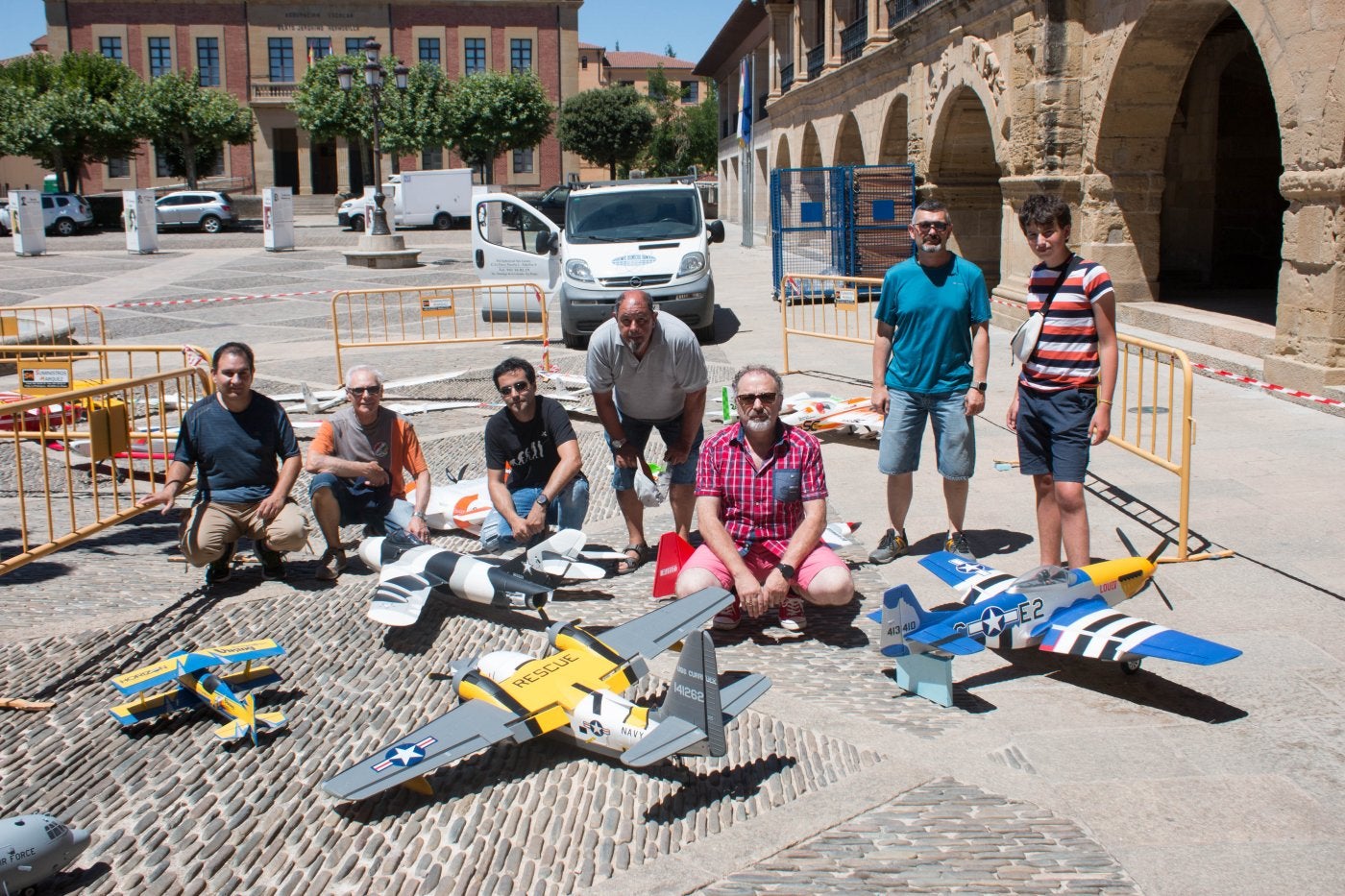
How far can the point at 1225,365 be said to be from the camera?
398 inches

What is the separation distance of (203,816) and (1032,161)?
1188cm

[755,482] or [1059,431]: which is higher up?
[1059,431]

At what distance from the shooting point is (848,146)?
85.7 ft

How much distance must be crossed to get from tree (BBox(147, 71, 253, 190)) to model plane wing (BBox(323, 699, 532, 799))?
5136 cm

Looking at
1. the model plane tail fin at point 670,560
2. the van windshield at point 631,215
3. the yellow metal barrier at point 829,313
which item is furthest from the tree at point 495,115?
the model plane tail fin at point 670,560

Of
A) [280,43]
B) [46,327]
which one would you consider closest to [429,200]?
[280,43]

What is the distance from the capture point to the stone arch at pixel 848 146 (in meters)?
25.3

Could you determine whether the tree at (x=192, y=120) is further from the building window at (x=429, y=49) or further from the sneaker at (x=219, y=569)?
the sneaker at (x=219, y=569)

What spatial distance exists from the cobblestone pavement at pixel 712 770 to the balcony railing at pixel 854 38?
18772 millimetres

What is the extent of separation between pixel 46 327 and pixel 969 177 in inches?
518

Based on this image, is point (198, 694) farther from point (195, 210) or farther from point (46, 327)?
point (195, 210)

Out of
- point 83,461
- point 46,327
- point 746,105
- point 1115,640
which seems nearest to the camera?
point 1115,640

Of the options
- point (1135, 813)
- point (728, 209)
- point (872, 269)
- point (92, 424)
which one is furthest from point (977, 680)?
point (728, 209)

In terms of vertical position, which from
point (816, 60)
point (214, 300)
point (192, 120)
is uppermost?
point (192, 120)
